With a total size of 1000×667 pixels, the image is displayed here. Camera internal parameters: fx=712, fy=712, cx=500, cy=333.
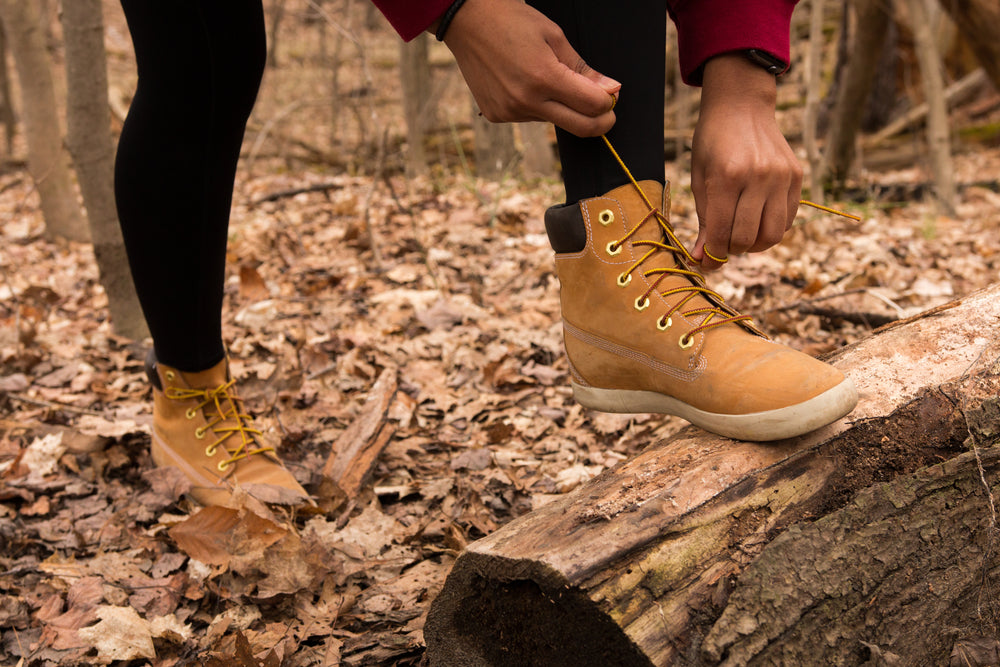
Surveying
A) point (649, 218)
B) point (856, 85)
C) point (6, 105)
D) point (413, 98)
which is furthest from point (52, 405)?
point (6, 105)

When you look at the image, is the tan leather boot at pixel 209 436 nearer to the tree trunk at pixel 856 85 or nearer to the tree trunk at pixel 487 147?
the tree trunk at pixel 487 147

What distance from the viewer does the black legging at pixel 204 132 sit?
1.25m

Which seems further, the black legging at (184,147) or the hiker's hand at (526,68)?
the black legging at (184,147)

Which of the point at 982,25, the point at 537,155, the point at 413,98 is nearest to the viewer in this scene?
the point at 982,25

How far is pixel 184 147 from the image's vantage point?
58.2 inches

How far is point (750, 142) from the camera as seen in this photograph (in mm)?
1315

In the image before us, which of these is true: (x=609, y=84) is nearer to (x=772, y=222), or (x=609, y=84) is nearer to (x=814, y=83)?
(x=772, y=222)

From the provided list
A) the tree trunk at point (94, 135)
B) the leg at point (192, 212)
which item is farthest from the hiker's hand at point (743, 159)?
the tree trunk at point (94, 135)

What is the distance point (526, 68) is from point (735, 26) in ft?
1.49

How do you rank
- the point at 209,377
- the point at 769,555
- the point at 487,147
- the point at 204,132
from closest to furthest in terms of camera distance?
1. the point at 769,555
2. the point at 204,132
3. the point at 209,377
4. the point at 487,147

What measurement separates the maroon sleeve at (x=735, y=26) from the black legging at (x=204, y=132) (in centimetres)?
9

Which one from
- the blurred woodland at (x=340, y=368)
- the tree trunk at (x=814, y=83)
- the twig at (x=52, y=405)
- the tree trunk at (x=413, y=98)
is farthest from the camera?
the tree trunk at (x=413, y=98)

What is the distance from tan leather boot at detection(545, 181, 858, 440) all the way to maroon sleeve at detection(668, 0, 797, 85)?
0.90ft

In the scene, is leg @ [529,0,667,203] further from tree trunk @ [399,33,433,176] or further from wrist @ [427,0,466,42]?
tree trunk @ [399,33,433,176]
